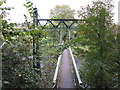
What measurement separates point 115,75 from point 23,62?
5.77ft

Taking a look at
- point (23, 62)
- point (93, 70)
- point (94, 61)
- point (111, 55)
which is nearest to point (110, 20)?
point (111, 55)

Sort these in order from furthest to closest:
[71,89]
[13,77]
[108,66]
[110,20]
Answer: [71,89] < [110,20] < [108,66] < [13,77]

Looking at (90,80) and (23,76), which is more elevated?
(23,76)

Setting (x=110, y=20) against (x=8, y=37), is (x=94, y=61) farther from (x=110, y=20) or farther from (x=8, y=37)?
(x=8, y=37)

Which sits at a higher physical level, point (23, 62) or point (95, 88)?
point (23, 62)

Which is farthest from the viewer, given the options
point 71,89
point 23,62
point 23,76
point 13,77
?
point 71,89

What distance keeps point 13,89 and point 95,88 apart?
5.94 ft

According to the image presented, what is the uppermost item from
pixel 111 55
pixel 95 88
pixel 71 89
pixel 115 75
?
pixel 111 55

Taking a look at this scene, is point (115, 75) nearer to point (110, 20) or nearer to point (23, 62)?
point (110, 20)

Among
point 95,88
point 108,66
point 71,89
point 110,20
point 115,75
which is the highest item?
point 110,20

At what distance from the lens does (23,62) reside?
1.91 metres

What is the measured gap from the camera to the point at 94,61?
265 cm

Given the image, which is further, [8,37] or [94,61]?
[94,61]

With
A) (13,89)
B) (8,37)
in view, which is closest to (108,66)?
(13,89)
